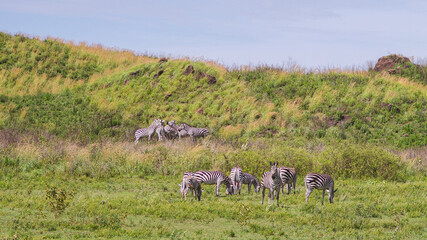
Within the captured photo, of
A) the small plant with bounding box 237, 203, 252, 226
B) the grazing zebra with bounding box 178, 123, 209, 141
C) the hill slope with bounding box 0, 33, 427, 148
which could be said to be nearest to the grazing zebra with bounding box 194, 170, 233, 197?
the small plant with bounding box 237, 203, 252, 226

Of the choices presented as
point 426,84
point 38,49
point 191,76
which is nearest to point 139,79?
point 191,76

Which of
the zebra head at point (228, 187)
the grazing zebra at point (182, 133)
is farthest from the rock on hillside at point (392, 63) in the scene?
the zebra head at point (228, 187)

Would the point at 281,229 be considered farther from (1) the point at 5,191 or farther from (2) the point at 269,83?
(2) the point at 269,83

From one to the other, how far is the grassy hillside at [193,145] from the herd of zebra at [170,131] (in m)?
1.05

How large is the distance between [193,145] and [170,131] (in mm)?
9174

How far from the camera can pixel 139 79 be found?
51.3 m

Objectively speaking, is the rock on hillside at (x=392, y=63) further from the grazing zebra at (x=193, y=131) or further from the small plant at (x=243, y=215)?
the small plant at (x=243, y=215)

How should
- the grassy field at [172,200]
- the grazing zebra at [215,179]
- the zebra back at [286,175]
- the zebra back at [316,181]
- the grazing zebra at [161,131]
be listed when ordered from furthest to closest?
1. the grazing zebra at [161,131]
2. the grazing zebra at [215,179]
3. the zebra back at [286,175]
4. the zebra back at [316,181]
5. the grassy field at [172,200]

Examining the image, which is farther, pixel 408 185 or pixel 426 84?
pixel 426 84

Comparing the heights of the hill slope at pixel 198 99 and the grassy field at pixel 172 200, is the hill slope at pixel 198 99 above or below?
above

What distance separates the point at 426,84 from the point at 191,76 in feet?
67.3

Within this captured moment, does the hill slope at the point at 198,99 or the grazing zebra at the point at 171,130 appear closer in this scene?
the grazing zebra at the point at 171,130

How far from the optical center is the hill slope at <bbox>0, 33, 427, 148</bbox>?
39062mm

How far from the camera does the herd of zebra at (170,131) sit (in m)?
37.2
